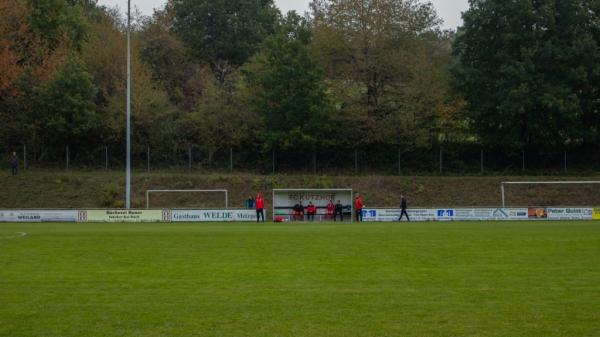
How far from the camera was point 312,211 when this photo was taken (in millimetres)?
49062

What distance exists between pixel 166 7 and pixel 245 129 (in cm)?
2412

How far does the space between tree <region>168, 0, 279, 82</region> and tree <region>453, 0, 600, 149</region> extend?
83.8ft

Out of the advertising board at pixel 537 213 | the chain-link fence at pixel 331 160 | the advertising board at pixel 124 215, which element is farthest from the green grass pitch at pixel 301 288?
the chain-link fence at pixel 331 160

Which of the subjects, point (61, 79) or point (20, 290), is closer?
point (20, 290)

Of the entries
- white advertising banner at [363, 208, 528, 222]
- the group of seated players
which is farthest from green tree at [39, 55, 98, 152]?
white advertising banner at [363, 208, 528, 222]

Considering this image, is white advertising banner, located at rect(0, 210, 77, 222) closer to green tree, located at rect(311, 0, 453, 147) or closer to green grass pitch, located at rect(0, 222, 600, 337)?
green grass pitch, located at rect(0, 222, 600, 337)

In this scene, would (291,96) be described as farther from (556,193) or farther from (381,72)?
(556,193)

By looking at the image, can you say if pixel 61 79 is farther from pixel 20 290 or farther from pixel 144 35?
pixel 20 290

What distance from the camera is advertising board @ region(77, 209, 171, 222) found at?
4653 cm

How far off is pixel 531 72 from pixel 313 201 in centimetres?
2183

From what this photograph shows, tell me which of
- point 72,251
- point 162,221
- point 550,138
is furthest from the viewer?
point 550,138

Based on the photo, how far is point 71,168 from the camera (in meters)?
62.8

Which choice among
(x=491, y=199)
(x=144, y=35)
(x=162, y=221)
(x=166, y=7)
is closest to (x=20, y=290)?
(x=162, y=221)

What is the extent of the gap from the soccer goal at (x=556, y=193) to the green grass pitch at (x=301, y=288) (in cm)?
2961
